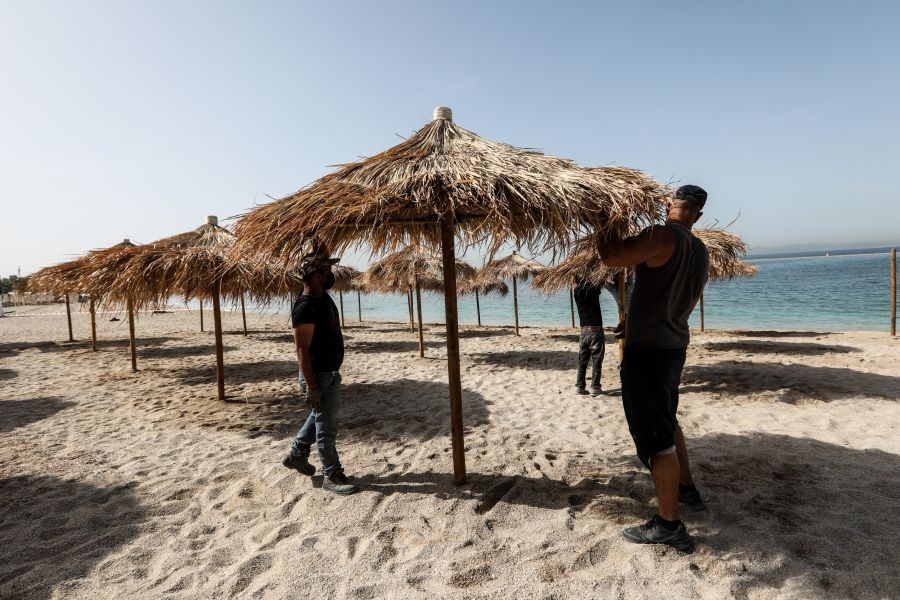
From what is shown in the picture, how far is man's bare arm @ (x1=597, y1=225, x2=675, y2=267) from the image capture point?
2.06 metres

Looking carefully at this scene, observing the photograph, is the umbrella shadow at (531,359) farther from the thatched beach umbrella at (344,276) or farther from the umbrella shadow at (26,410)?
the thatched beach umbrella at (344,276)

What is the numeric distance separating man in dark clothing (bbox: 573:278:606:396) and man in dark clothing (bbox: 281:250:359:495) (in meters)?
3.37

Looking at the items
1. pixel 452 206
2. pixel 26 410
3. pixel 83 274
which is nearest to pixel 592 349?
pixel 452 206

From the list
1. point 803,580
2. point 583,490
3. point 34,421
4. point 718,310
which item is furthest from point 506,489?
point 718,310

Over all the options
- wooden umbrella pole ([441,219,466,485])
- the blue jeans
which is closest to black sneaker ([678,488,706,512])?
wooden umbrella pole ([441,219,466,485])

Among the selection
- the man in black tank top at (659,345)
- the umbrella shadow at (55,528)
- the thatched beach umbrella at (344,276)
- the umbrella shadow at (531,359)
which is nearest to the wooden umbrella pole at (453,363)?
the man in black tank top at (659,345)

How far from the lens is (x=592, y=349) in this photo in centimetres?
534

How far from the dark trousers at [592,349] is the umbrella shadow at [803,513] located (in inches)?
71.5

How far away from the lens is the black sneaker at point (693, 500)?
2.55m

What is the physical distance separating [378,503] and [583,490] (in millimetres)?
1367

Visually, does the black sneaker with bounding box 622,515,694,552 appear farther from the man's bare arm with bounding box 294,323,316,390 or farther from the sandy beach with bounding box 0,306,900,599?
the man's bare arm with bounding box 294,323,316,390

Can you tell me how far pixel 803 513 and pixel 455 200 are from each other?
2701 millimetres

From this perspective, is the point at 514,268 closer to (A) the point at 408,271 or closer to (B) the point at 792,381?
(A) the point at 408,271

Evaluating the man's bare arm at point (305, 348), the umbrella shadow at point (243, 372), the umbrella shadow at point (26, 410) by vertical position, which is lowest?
the umbrella shadow at point (243, 372)
